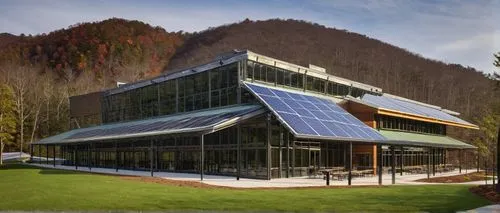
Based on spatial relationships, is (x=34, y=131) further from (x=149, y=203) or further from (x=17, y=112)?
(x=149, y=203)

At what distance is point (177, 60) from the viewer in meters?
114

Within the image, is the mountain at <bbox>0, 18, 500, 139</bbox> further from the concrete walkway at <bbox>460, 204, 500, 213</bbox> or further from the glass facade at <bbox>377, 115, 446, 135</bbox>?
the concrete walkway at <bbox>460, 204, 500, 213</bbox>

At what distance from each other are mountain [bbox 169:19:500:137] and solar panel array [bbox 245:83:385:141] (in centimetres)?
6544

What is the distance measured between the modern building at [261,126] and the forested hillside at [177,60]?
111 feet

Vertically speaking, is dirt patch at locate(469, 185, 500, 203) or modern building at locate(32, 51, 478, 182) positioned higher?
modern building at locate(32, 51, 478, 182)

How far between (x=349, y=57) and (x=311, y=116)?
286 ft

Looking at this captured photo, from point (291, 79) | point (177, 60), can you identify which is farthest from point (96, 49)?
point (291, 79)

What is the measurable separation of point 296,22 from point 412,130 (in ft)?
296

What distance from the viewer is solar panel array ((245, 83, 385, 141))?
29625 millimetres

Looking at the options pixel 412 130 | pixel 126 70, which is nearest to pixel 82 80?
pixel 126 70

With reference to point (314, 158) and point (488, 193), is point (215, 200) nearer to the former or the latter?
Result: point (488, 193)

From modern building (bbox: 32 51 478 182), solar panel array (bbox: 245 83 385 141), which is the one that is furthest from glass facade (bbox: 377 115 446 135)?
solar panel array (bbox: 245 83 385 141)

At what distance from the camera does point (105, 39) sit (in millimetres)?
106812

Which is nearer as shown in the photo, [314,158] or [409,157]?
[314,158]
